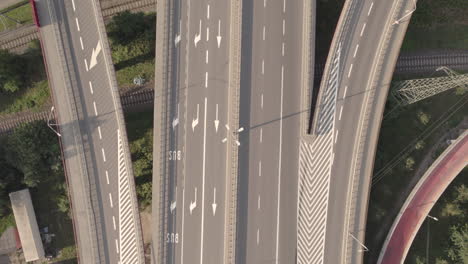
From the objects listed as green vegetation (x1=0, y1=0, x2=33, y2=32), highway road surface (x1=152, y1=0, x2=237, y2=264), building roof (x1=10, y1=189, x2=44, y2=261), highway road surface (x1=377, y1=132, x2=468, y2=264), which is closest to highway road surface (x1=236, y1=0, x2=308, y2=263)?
highway road surface (x1=152, y1=0, x2=237, y2=264)

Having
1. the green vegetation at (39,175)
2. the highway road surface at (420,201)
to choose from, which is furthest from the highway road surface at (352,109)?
the green vegetation at (39,175)

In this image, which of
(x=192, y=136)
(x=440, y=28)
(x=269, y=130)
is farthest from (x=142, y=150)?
(x=440, y=28)

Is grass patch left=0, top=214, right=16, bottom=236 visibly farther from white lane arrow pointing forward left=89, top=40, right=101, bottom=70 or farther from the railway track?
white lane arrow pointing forward left=89, top=40, right=101, bottom=70

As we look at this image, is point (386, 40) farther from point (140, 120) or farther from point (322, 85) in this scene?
point (140, 120)

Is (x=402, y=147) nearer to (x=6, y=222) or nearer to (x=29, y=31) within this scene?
(x=29, y=31)

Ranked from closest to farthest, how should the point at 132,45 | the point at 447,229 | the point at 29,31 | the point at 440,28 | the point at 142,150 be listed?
the point at 447,229 → the point at 142,150 → the point at 132,45 → the point at 440,28 → the point at 29,31


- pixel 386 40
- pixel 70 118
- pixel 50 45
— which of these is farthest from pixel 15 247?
pixel 386 40

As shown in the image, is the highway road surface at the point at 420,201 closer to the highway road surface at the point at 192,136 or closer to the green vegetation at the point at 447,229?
the green vegetation at the point at 447,229
